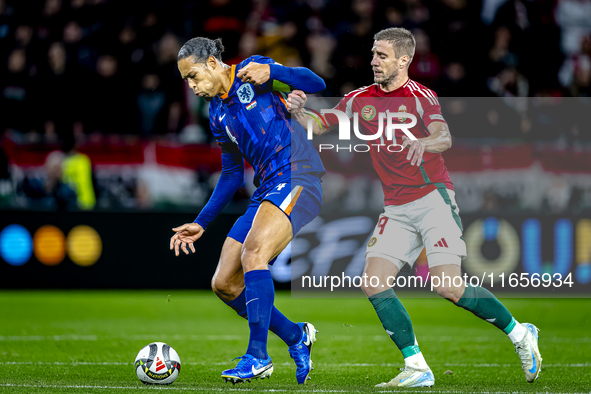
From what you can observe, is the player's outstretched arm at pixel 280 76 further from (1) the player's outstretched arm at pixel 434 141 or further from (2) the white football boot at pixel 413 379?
(2) the white football boot at pixel 413 379

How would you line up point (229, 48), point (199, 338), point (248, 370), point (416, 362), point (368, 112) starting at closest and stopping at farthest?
point (248, 370) → point (416, 362) → point (368, 112) → point (199, 338) → point (229, 48)

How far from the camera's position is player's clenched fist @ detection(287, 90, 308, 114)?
4.86 metres

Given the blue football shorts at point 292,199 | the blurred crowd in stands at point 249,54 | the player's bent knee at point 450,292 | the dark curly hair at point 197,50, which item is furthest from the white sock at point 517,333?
the blurred crowd in stands at point 249,54

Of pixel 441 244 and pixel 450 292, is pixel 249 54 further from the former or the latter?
pixel 450 292

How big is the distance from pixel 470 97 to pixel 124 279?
4.83 metres

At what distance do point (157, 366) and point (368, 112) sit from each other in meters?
2.07

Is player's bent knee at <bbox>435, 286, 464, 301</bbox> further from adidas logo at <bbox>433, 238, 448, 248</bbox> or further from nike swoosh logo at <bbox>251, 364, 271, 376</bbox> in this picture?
nike swoosh logo at <bbox>251, 364, 271, 376</bbox>

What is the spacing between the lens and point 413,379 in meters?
4.72

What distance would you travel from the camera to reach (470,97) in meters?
9.72

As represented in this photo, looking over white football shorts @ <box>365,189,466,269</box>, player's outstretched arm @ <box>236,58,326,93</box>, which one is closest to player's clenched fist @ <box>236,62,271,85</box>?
player's outstretched arm @ <box>236,58,326,93</box>

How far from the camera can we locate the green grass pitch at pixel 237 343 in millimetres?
4820

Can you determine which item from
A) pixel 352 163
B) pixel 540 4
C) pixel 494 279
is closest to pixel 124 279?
pixel 352 163

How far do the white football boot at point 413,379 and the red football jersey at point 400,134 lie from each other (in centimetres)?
103

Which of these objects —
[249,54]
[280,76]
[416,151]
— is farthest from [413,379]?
[249,54]
